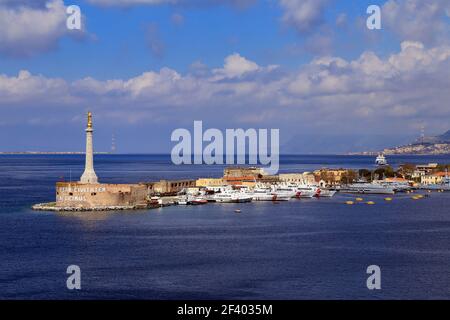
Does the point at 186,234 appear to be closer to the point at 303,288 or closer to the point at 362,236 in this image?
the point at 362,236

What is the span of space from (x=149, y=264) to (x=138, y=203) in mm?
20226

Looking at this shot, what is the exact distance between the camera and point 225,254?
24453 mm

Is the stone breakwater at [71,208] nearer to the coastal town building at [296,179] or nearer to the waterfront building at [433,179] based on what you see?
the coastal town building at [296,179]

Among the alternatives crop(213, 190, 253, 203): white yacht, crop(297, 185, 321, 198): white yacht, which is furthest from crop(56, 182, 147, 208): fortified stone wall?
crop(297, 185, 321, 198): white yacht

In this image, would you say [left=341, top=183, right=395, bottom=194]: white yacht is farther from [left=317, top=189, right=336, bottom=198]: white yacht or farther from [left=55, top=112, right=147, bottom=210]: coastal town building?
[left=55, top=112, right=147, bottom=210]: coastal town building

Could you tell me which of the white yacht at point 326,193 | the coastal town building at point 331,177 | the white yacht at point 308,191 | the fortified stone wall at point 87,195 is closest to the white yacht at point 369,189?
the coastal town building at point 331,177

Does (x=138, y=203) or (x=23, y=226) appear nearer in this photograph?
(x=23, y=226)

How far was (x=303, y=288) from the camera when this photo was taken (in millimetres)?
18781

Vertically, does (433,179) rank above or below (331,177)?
below

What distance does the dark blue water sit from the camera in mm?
18672

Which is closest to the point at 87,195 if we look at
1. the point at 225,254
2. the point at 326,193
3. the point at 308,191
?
the point at 225,254

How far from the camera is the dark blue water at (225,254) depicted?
18672 mm

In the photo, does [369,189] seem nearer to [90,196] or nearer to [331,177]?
[331,177]
